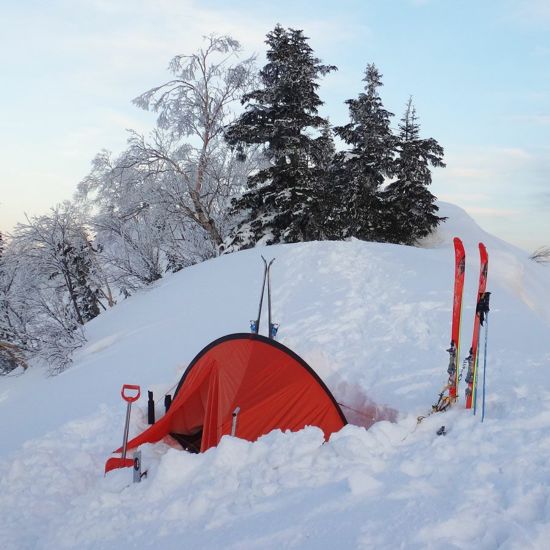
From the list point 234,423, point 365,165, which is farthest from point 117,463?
point 365,165

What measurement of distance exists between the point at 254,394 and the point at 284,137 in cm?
1371

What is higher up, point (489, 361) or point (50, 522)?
point (489, 361)

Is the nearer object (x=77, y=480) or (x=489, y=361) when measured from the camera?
(x=77, y=480)

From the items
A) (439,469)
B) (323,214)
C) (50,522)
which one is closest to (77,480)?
(50,522)

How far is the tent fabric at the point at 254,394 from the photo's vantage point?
573 centimetres

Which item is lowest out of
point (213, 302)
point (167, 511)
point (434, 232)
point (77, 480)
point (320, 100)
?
point (77, 480)

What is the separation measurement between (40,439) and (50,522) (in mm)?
2476

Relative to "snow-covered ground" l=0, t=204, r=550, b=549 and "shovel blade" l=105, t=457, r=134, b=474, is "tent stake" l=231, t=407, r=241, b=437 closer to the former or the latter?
"snow-covered ground" l=0, t=204, r=550, b=549

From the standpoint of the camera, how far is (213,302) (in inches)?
464

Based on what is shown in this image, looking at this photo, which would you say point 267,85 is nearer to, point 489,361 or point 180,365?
point 180,365

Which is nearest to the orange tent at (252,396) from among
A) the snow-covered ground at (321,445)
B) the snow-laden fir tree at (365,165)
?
the snow-covered ground at (321,445)

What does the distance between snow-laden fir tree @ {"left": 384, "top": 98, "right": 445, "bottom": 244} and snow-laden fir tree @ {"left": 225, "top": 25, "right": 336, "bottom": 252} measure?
4.12 meters

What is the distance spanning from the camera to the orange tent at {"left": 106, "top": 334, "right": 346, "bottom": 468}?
5715 millimetres

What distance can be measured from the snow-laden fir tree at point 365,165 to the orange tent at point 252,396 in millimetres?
→ 14989
